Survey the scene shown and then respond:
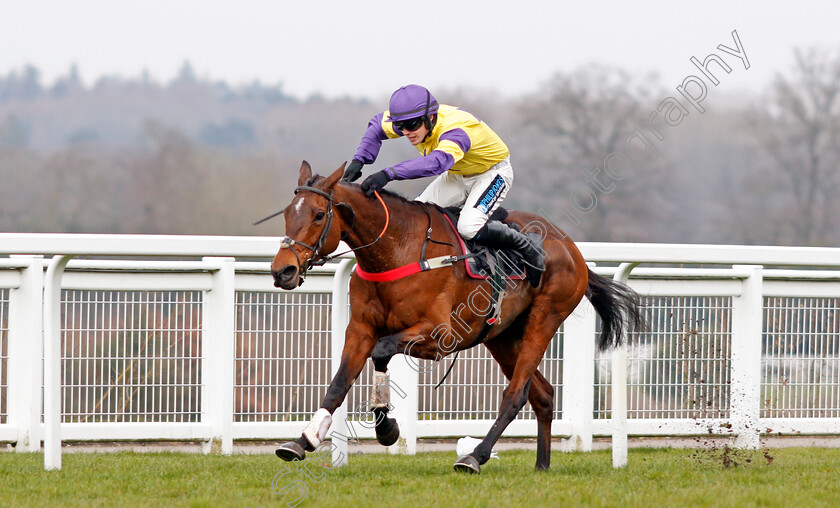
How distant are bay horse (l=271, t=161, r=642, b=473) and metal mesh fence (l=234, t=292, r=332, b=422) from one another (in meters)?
1.36

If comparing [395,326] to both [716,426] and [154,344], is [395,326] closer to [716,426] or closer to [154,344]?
[154,344]

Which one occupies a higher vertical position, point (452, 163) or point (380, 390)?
point (452, 163)

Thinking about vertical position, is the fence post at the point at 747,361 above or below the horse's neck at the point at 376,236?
below

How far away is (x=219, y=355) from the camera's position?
6.29 metres

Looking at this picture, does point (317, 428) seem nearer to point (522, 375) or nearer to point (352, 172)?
point (352, 172)

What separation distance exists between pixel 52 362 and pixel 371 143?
1983 millimetres

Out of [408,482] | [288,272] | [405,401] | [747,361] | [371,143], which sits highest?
[371,143]

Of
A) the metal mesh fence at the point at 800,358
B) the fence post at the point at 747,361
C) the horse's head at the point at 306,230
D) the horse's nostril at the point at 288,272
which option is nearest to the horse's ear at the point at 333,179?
the horse's head at the point at 306,230

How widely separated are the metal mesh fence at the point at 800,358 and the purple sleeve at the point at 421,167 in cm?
350

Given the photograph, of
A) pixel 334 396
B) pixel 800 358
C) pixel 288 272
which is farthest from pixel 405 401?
pixel 800 358

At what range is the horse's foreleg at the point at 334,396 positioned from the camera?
14.6ft

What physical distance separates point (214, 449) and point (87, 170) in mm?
22912

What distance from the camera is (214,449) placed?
636 centimetres

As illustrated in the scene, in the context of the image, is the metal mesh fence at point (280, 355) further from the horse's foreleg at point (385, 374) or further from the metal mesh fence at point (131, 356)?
the horse's foreleg at point (385, 374)
